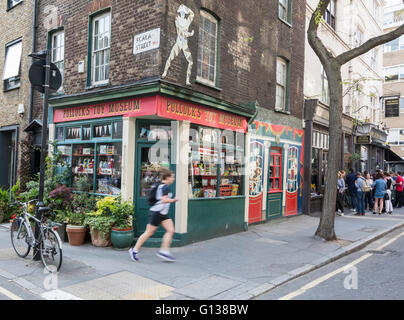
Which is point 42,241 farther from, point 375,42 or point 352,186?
point 352,186

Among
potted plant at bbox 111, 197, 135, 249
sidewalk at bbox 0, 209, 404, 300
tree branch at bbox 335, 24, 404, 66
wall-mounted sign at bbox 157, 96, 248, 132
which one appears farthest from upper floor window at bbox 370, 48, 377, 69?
potted plant at bbox 111, 197, 135, 249

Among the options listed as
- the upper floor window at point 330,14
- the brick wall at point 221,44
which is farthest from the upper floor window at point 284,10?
the upper floor window at point 330,14

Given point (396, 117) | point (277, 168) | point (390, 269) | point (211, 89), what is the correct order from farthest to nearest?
point (396, 117) → point (277, 168) → point (211, 89) → point (390, 269)

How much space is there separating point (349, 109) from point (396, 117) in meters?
19.0

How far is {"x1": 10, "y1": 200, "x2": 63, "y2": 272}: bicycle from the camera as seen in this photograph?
613cm

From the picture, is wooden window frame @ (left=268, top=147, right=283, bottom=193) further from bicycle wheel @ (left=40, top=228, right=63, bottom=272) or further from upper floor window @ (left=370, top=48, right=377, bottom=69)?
upper floor window @ (left=370, top=48, right=377, bottom=69)

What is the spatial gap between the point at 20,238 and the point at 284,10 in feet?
39.2

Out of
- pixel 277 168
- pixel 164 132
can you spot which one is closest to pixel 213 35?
pixel 164 132

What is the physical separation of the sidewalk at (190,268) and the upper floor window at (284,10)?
331 inches

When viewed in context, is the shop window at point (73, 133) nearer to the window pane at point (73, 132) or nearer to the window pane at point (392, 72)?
the window pane at point (73, 132)

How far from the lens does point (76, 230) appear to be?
802 centimetres

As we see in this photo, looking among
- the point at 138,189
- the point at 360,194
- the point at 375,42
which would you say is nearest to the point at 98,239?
the point at 138,189
